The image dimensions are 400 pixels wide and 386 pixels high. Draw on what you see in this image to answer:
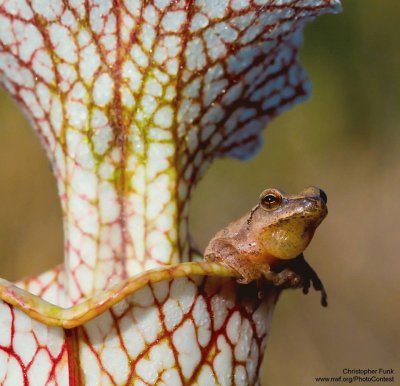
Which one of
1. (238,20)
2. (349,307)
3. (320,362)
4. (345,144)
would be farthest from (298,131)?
(238,20)

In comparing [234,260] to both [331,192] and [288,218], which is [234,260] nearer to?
[288,218]

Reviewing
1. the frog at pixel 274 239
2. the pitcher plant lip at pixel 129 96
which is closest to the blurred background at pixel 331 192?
the pitcher plant lip at pixel 129 96

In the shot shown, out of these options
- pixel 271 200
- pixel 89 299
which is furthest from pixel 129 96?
pixel 89 299

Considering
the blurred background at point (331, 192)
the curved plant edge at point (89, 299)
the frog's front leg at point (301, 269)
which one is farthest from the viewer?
the blurred background at point (331, 192)

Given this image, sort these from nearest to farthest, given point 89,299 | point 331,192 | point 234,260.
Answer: point 89,299
point 234,260
point 331,192

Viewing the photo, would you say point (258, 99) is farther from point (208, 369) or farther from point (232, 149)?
point (208, 369)

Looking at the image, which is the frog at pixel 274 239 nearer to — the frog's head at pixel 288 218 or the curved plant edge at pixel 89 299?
the frog's head at pixel 288 218
